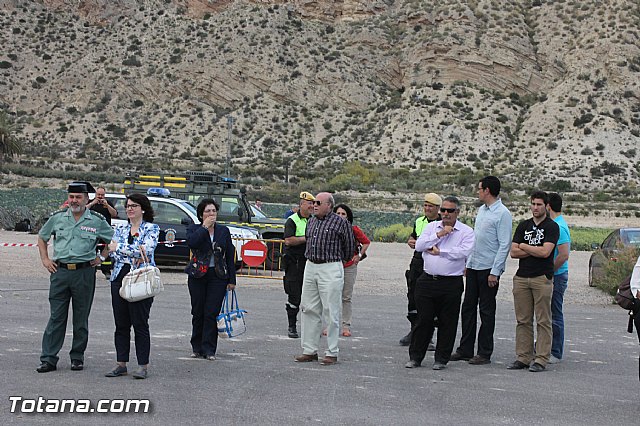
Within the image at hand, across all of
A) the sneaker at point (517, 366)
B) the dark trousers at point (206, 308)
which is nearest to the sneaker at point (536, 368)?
the sneaker at point (517, 366)

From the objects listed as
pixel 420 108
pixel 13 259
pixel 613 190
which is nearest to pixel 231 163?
pixel 420 108

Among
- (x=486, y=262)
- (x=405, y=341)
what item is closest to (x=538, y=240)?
(x=486, y=262)

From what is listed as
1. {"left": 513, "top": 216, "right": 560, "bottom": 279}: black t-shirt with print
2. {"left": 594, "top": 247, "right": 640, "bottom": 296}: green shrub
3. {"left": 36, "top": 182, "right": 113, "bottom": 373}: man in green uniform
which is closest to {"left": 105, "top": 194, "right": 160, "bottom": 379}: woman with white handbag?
{"left": 36, "top": 182, "right": 113, "bottom": 373}: man in green uniform

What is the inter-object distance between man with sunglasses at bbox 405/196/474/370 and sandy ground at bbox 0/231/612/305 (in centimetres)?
809

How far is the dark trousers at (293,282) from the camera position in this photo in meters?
12.7

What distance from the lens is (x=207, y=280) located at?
10703 mm

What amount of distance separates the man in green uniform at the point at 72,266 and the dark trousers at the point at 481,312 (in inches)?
166

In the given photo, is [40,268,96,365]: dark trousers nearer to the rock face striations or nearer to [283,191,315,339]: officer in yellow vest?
[283,191,315,339]: officer in yellow vest

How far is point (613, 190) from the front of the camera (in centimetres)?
6366

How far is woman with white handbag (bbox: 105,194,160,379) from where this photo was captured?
9.36m

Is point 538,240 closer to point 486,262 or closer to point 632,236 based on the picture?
point 486,262

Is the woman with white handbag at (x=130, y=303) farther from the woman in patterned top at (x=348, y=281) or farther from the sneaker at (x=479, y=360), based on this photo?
the woman in patterned top at (x=348, y=281)

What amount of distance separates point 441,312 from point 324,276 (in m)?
1.35

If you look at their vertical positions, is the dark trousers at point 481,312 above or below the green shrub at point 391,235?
above
